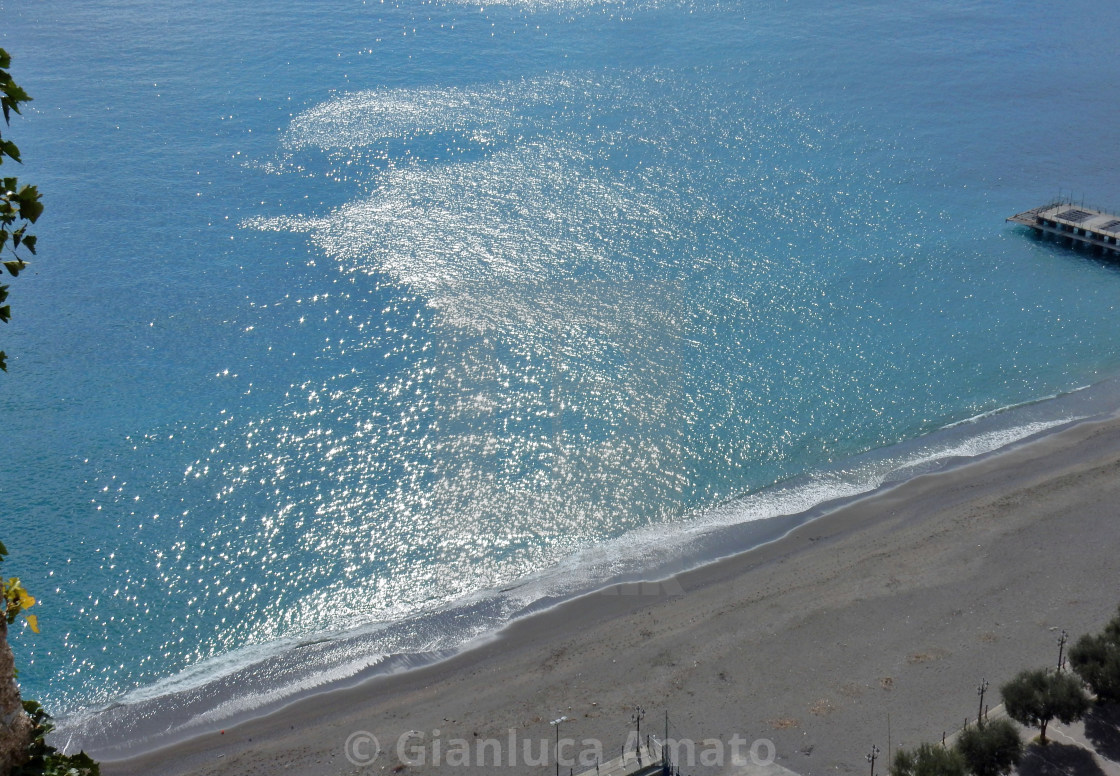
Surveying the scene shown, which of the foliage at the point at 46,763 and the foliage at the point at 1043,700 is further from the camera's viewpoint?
the foliage at the point at 1043,700

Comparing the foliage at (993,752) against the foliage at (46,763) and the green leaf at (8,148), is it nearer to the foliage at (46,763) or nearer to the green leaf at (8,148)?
the foliage at (46,763)

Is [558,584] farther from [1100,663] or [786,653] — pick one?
[1100,663]

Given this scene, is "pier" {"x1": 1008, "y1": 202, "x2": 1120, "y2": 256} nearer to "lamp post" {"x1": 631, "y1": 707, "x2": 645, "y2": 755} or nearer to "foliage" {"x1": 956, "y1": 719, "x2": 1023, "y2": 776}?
"foliage" {"x1": 956, "y1": 719, "x2": 1023, "y2": 776}

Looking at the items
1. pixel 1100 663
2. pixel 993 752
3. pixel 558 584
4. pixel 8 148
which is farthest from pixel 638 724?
pixel 8 148

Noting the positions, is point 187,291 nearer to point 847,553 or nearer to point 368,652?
point 368,652

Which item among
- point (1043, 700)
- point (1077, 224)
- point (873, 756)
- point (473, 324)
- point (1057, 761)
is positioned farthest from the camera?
point (1077, 224)

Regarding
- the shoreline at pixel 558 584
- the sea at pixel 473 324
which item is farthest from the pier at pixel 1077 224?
the shoreline at pixel 558 584

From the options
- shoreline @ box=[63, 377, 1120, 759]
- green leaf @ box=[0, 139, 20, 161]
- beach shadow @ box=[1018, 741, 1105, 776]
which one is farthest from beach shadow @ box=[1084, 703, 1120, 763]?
green leaf @ box=[0, 139, 20, 161]
